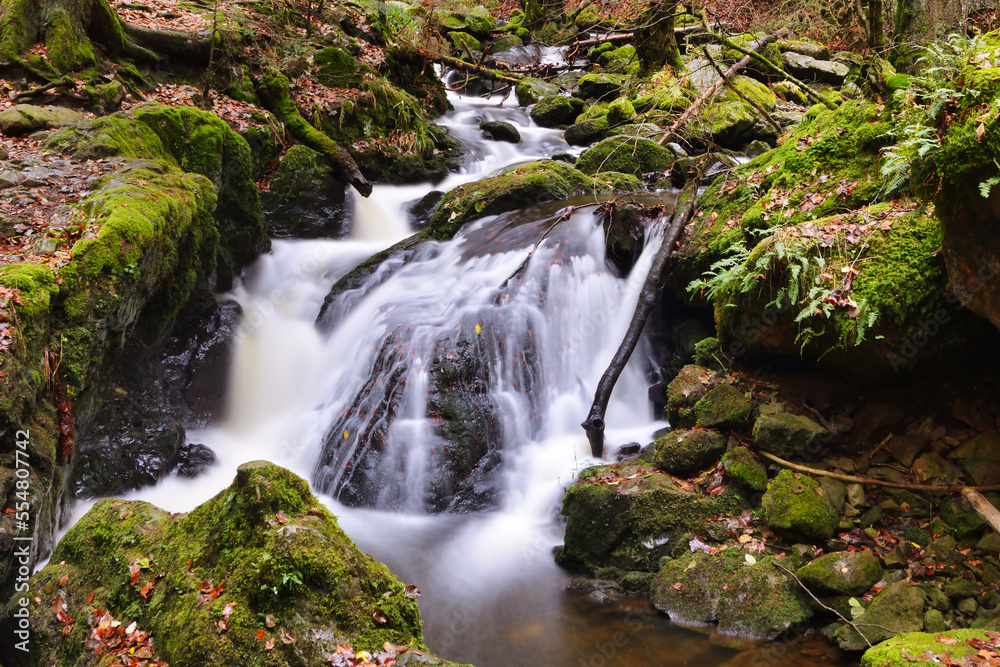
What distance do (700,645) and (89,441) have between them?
623cm

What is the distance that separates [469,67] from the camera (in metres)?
17.1

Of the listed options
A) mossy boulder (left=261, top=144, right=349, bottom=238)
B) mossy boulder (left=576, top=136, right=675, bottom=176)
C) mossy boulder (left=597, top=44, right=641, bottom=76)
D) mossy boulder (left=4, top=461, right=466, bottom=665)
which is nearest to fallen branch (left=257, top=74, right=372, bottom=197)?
mossy boulder (left=261, top=144, right=349, bottom=238)

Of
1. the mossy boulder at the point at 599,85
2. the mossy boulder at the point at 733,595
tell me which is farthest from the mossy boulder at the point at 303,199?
the mossy boulder at the point at 599,85

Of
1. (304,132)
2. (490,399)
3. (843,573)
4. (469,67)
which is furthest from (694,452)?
(469,67)

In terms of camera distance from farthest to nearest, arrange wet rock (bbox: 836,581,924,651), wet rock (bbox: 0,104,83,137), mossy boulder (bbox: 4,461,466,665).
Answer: wet rock (bbox: 0,104,83,137)
wet rock (bbox: 836,581,924,651)
mossy boulder (bbox: 4,461,466,665)

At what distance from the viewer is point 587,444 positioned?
7.02 m

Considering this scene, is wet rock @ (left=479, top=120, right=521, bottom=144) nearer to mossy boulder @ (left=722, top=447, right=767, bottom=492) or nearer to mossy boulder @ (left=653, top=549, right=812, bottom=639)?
mossy boulder @ (left=722, top=447, right=767, bottom=492)

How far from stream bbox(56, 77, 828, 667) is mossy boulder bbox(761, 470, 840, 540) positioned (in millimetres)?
1283

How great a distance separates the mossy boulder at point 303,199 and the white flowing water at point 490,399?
412 millimetres

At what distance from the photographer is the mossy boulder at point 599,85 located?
16750mm

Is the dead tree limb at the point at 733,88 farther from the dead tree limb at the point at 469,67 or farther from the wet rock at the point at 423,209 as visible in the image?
the dead tree limb at the point at 469,67

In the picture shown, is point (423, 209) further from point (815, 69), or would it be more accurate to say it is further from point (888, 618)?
point (815, 69)

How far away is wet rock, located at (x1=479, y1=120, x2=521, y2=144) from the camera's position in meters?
15.3

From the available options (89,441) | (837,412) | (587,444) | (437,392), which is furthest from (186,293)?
(837,412)
